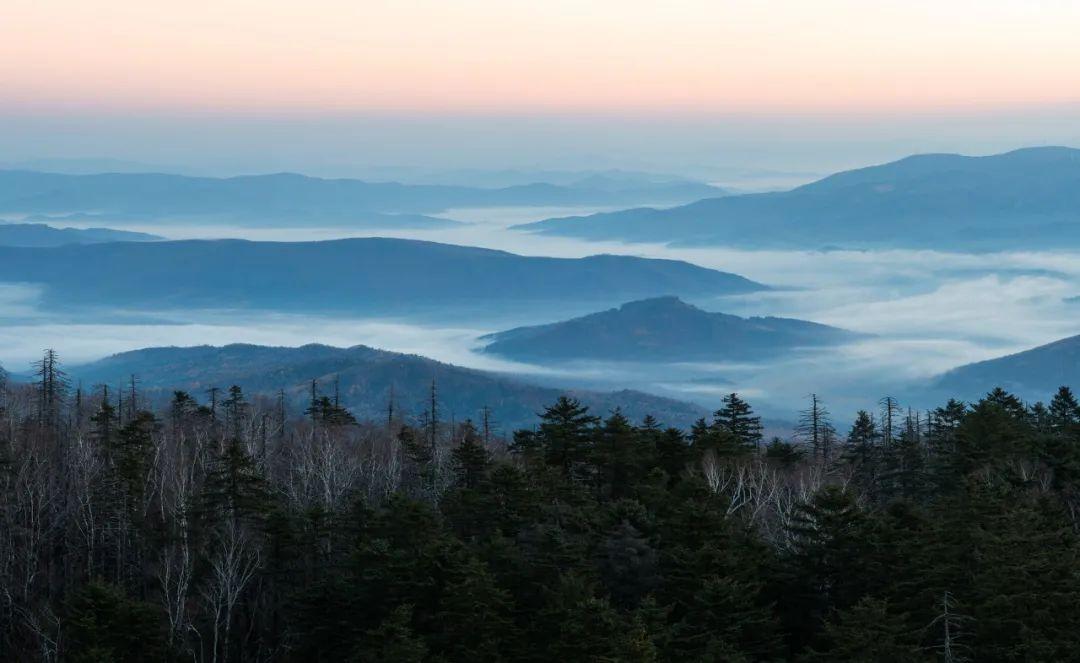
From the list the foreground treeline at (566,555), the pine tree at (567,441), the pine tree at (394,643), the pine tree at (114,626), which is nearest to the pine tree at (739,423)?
the foreground treeline at (566,555)

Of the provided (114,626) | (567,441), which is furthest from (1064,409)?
(114,626)

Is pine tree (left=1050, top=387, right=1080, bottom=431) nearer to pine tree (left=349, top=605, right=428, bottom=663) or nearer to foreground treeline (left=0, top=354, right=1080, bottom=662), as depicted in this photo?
foreground treeline (left=0, top=354, right=1080, bottom=662)

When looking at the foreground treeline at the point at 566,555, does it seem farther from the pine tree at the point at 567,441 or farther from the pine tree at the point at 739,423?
the pine tree at the point at 739,423

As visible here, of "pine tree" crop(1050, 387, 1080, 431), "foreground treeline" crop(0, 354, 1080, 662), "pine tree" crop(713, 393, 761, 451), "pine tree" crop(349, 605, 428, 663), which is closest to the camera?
"pine tree" crop(349, 605, 428, 663)

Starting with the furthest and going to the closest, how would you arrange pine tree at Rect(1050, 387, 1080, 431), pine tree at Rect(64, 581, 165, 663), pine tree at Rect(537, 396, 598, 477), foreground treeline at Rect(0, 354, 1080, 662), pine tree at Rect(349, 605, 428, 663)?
1. pine tree at Rect(1050, 387, 1080, 431)
2. pine tree at Rect(537, 396, 598, 477)
3. pine tree at Rect(64, 581, 165, 663)
4. foreground treeline at Rect(0, 354, 1080, 662)
5. pine tree at Rect(349, 605, 428, 663)

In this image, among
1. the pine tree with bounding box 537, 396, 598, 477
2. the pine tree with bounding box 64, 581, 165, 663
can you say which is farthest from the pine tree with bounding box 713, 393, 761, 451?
the pine tree with bounding box 64, 581, 165, 663

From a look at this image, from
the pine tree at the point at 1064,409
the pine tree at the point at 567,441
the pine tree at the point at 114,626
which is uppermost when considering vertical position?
the pine tree at the point at 1064,409

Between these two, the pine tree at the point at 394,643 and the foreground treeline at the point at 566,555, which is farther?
the foreground treeline at the point at 566,555

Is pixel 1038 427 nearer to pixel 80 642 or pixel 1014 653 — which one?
pixel 1014 653
